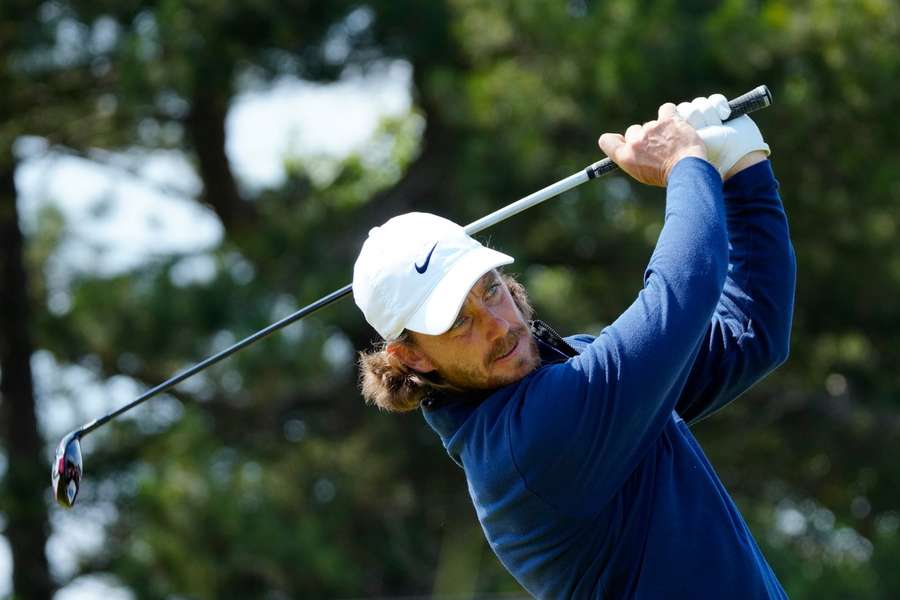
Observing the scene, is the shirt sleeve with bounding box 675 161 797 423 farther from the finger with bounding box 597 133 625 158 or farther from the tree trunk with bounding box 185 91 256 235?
the tree trunk with bounding box 185 91 256 235

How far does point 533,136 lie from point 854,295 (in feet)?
11.6

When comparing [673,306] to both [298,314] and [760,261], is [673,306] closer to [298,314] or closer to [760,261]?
[760,261]

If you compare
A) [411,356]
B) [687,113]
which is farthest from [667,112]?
[411,356]

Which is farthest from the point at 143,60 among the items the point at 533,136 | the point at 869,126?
the point at 869,126

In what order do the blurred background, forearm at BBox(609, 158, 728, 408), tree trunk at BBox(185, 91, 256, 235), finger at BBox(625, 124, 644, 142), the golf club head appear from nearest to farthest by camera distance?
forearm at BBox(609, 158, 728, 408)
finger at BBox(625, 124, 644, 142)
the golf club head
the blurred background
tree trunk at BBox(185, 91, 256, 235)

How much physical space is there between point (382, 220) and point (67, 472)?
8385 mm

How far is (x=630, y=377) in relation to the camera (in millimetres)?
2367

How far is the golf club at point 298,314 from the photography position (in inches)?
110

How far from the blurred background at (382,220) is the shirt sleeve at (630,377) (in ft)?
17.6

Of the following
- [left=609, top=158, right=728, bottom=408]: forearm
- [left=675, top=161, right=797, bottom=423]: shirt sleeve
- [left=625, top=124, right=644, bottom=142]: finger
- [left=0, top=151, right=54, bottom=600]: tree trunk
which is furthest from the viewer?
[left=0, top=151, right=54, bottom=600]: tree trunk

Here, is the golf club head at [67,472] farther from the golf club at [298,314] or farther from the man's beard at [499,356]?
the man's beard at [499,356]

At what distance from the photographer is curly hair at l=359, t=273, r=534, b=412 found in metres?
2.68

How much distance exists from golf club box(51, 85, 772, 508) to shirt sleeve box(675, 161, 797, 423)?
0.13 meters

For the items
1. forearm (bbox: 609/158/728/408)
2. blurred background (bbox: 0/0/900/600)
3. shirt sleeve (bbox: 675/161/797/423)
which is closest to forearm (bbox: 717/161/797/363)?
shirt sleeve (bbox: 675/161/797/423)
